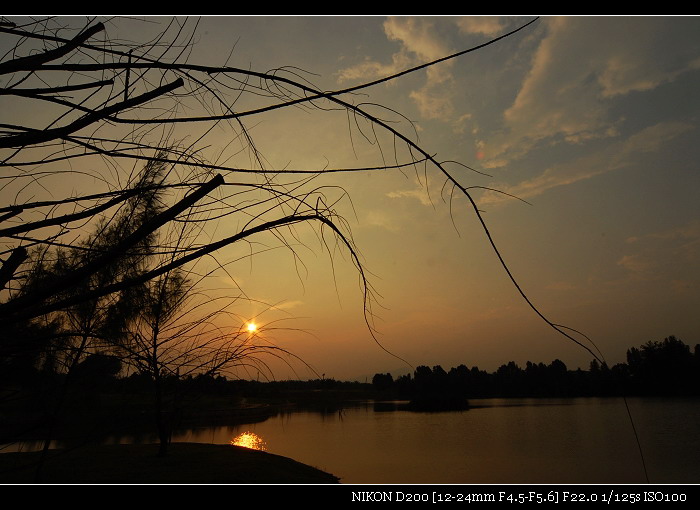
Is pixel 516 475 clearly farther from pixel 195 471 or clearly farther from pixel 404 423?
pixel 404 423

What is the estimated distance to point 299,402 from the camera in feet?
217

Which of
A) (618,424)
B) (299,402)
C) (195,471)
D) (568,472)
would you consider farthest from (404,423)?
(195,471)

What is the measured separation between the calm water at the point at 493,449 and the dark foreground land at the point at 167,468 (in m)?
1.63

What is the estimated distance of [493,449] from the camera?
26.1m

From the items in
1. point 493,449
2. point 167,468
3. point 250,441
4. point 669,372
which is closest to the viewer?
point 167,468

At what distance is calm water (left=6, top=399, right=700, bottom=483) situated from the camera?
1847 centimetres

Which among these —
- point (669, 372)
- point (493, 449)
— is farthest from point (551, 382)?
point (493, 449)

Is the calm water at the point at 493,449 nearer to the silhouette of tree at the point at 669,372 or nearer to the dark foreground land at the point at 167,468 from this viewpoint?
the dark foreground land at the point at 167,468

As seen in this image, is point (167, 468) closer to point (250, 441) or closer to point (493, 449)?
point (250, 441)

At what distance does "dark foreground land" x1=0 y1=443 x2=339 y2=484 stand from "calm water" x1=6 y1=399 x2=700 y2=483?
1.63 metres

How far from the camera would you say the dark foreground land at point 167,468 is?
8.87 m

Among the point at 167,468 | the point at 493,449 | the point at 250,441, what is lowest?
the point at 493,449

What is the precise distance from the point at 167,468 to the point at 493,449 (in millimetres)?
20706

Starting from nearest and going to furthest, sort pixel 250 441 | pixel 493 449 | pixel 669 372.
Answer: pixel 250 441 < pixel 493 449 < pixel 669 372
